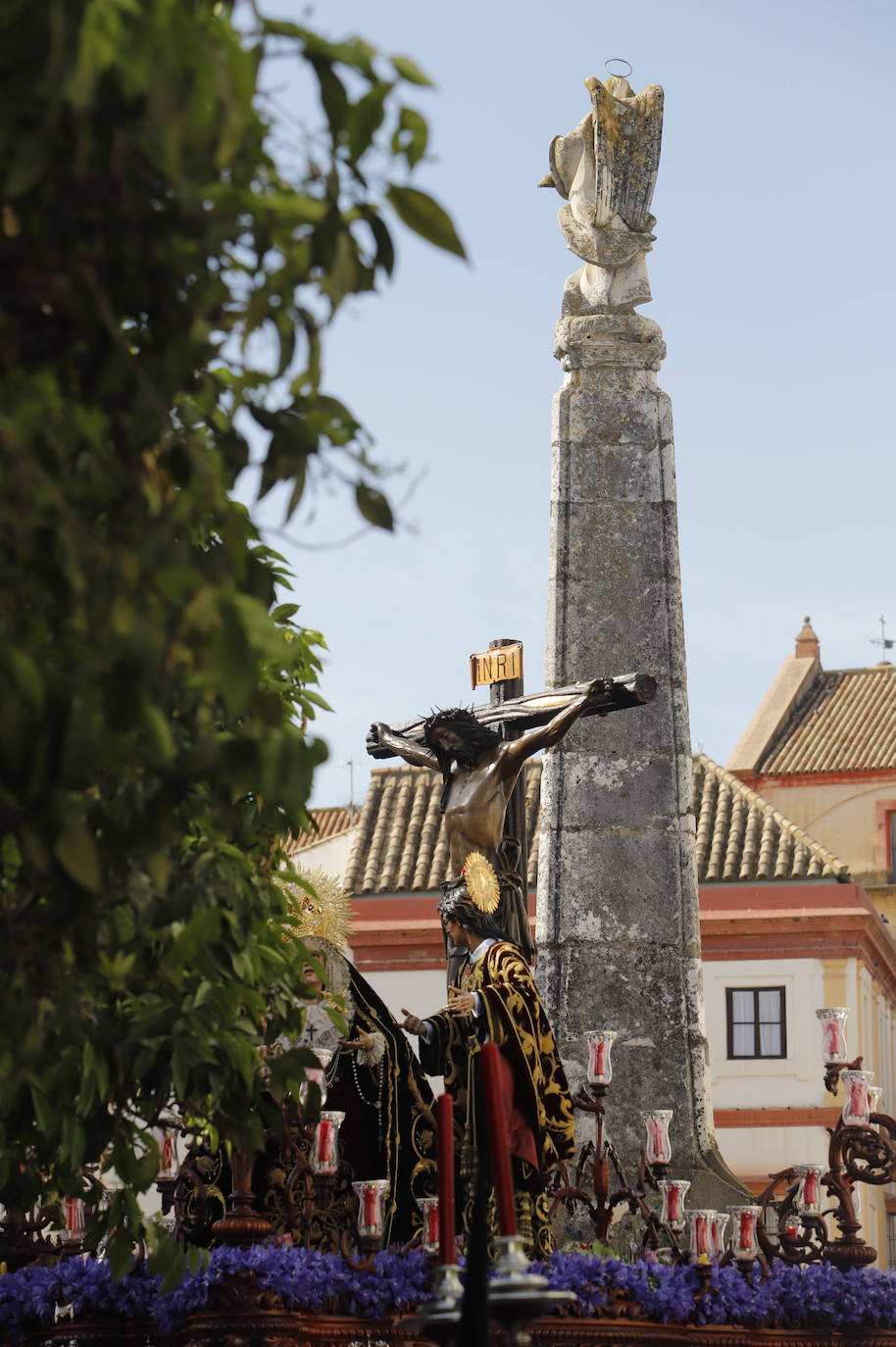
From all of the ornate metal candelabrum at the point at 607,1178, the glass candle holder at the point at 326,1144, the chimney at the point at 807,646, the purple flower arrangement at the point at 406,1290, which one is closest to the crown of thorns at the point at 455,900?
the ornate metal candelabrum at the point at 607,1178

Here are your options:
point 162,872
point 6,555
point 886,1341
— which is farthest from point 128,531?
point 886,1341

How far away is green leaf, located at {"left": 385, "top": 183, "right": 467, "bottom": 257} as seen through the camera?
4.07m

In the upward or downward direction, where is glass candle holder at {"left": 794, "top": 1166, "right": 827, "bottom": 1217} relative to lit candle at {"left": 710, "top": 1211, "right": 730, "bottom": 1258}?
upward

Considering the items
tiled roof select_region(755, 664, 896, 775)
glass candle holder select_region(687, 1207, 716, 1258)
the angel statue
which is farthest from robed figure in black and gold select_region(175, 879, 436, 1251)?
tiled roof select_region(755, 664, 896, 775)

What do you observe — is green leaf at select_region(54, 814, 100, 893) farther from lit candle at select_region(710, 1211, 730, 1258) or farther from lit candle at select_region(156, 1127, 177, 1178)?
lit candle at select_region(710, 1211, 730, 1258)

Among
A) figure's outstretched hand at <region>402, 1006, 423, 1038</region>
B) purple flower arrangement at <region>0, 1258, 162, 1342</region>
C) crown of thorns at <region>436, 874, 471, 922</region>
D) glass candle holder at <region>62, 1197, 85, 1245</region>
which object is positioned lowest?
purple flower arrangement at <region>0, 1258, 162, 1342</region>

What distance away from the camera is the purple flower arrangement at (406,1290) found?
8523 mm

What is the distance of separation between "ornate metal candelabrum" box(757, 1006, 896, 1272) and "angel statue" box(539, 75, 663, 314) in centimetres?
451

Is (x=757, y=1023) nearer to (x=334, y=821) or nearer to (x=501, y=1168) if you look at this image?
(x=334, y=821)

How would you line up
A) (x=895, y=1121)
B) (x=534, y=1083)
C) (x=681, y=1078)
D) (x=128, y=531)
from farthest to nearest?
1. (x=681, y=1078)
2. (x=895, y=1121)
3. (x=534, y=1083)
4. (x=128, y=531)

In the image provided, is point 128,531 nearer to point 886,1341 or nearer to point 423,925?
point 886,1341

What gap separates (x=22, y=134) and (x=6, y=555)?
0.89 metres

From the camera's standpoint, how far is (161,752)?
398 centimetres

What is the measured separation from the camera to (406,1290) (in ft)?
28.3
